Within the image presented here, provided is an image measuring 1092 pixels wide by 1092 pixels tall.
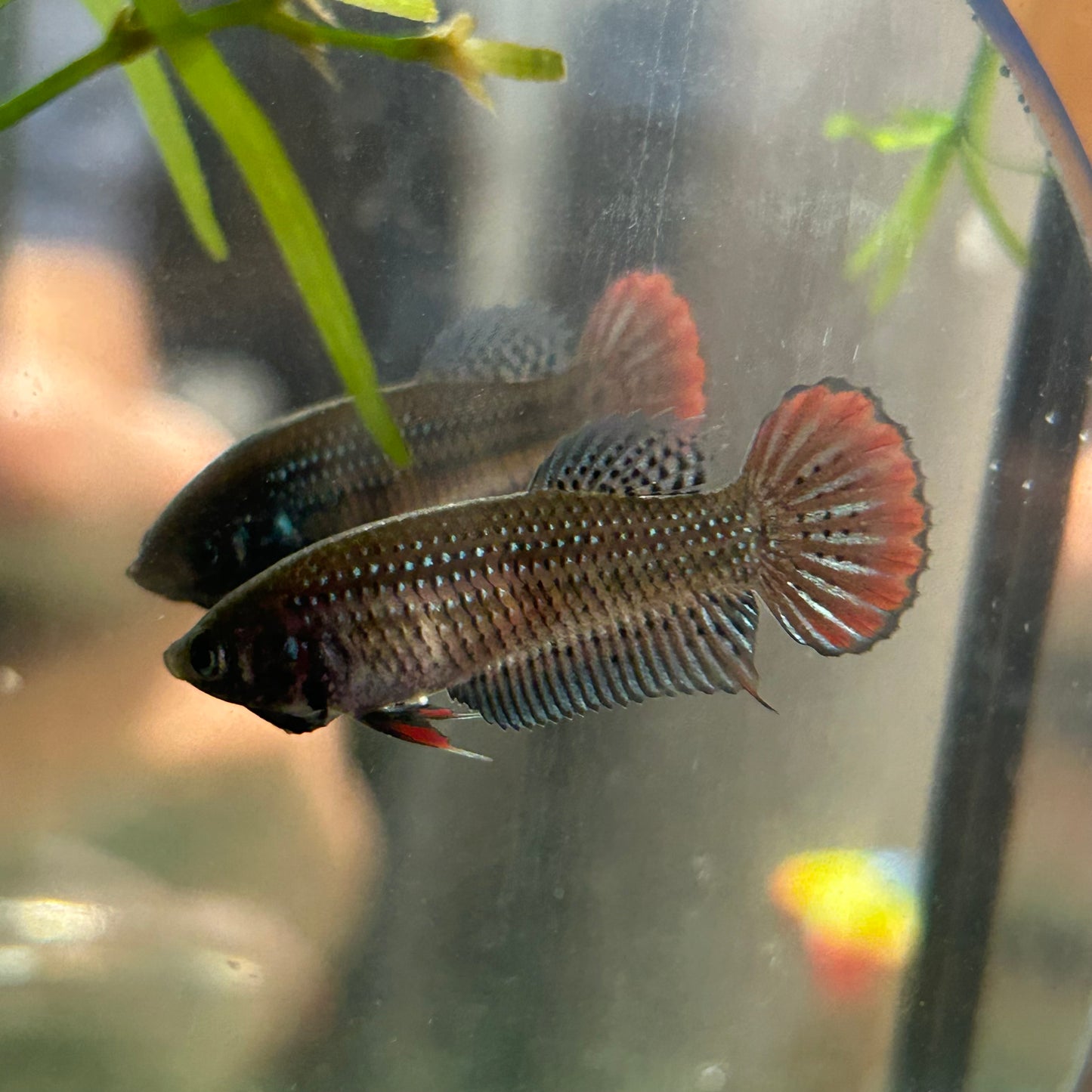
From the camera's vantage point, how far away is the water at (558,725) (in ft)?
2.10

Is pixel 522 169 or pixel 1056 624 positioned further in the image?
pixel 1056 624

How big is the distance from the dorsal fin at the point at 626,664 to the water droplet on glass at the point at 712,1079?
1.69 feet

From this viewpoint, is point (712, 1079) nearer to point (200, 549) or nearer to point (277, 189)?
point (200, 549)

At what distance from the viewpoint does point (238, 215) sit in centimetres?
65

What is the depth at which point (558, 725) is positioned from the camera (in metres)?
0.76

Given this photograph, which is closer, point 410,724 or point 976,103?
point 410,724

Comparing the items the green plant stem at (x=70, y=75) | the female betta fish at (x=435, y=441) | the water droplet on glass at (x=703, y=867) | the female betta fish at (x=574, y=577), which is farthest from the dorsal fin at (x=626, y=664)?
the green plant stem at (x=70, y=75)

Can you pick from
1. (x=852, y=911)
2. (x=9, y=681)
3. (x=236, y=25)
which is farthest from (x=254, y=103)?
(x=852, y=911)

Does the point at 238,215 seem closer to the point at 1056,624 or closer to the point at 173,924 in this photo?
the point at 173,924

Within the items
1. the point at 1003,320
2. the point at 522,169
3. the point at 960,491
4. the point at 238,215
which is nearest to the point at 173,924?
the point at 238,215

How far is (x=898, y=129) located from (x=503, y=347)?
43 cm

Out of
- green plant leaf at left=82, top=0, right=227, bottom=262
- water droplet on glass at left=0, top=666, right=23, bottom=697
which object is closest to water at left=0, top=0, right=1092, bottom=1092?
water droplet on glass at left=0, top=666, right=23, bottom=697

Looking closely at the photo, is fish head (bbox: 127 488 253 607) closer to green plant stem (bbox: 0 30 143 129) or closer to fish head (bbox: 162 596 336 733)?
fish head (bbox: 162 596 336 733)

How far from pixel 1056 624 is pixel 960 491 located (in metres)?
0.21
